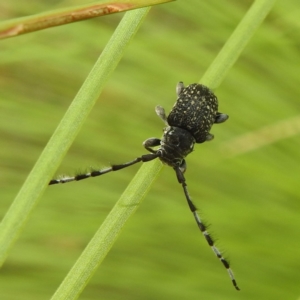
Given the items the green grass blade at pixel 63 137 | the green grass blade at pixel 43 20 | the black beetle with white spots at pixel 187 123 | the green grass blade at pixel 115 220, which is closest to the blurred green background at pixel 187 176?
the black beetle with white spots at pixel 187 123

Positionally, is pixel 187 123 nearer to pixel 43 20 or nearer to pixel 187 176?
pixel 187 176

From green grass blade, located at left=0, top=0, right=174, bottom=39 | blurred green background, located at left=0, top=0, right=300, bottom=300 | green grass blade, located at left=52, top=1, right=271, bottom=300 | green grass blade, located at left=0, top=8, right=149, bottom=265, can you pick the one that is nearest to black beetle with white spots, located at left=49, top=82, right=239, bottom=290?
blurred green background, located at left=0, top=0, right=300, bottom=300

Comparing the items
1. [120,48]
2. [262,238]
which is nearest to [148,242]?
[262,238]

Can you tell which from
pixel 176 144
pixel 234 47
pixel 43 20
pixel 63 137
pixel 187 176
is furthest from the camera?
pixel 187 176

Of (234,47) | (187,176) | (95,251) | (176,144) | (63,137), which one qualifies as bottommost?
(187,176)

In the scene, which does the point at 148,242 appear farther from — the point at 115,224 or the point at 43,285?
the point at 115,224

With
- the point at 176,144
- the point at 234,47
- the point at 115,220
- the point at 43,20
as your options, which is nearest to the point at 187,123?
the point at 176,144
